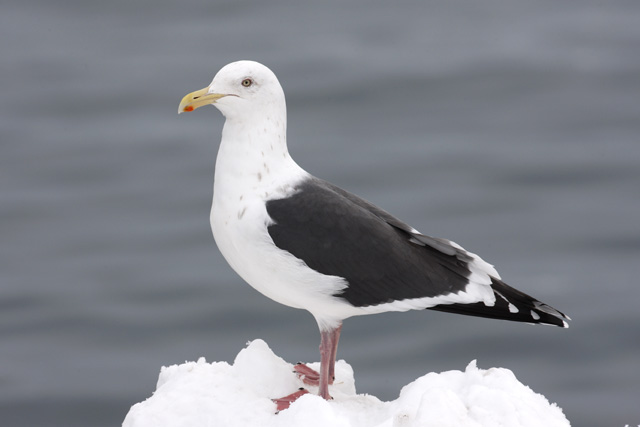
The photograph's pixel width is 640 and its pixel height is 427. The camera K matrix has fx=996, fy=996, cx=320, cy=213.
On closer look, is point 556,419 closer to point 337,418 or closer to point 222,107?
point 337,418

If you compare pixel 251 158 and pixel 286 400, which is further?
pixel 251 158

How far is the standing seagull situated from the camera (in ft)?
20.1

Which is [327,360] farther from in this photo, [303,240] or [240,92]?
[240,92]

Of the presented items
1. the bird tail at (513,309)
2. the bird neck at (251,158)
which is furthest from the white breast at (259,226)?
the bird tail at (513,309)

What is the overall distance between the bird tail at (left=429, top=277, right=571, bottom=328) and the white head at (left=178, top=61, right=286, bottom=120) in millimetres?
1708

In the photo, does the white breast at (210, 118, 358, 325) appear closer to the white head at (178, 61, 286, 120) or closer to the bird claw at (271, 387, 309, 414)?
the white head at (178, 61, 286, 120)

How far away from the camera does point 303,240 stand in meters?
6.18

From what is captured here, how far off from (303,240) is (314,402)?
1124 millimetres

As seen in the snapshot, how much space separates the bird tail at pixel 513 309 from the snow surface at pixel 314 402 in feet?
1.36

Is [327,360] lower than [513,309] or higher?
lower

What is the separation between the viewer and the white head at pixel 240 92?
6117 millimetres

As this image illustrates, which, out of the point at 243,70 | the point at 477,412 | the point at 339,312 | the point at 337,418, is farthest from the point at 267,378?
the point at 243,70

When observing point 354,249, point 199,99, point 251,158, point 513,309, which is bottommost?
point 513,309

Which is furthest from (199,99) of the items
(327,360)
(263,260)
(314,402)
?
(314,402)
